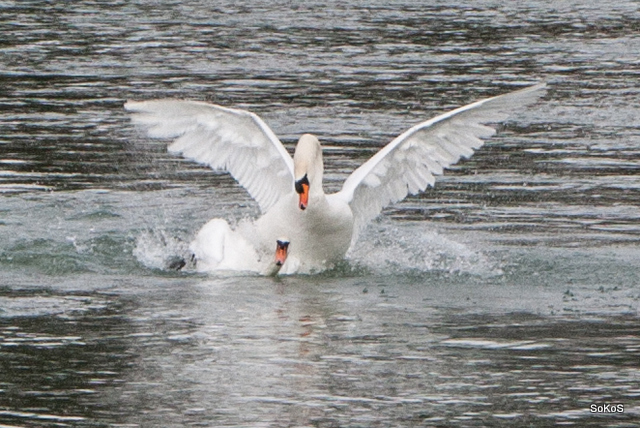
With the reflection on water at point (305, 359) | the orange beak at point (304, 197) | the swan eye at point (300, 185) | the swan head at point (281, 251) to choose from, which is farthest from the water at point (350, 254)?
the swan eye at point (300, 185)

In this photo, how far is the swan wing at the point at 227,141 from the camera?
12.8 metres

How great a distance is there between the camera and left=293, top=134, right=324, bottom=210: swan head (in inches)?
462

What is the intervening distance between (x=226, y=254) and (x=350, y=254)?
1201mm

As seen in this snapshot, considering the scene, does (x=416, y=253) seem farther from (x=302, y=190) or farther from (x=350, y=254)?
(x=302, y=190)

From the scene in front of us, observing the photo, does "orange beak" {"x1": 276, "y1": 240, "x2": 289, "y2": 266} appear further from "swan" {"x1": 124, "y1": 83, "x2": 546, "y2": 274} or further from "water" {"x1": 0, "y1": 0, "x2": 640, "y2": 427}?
"swan" {"x1": 124, "y1": 83, "x2": 546, "y2": 274}

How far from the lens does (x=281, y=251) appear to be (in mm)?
11797

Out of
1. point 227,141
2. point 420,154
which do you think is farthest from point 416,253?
point 227,141

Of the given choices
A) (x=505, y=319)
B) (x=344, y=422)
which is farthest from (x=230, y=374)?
(x=505, y=319)

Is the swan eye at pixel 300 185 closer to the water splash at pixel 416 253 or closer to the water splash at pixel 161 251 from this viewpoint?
the water splash at pixel 416 253

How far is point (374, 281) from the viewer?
11.5m

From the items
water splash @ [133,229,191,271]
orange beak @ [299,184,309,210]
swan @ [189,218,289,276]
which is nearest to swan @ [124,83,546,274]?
swan @ [189,218,289,276]

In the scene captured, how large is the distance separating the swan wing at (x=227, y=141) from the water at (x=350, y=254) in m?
0.76

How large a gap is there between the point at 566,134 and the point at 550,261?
19.5ft

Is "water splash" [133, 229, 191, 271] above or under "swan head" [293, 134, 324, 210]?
under
